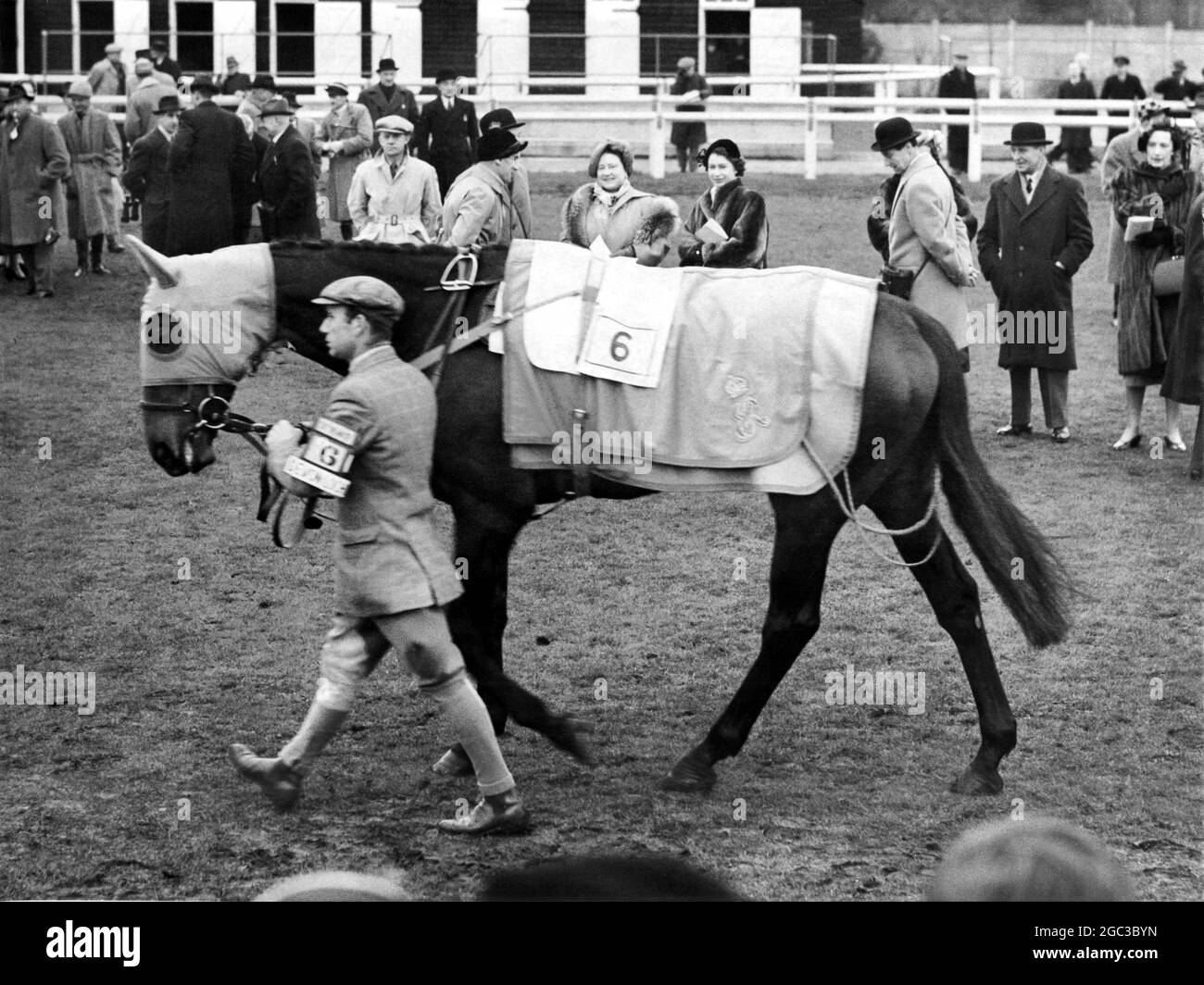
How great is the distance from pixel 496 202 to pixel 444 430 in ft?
16.6

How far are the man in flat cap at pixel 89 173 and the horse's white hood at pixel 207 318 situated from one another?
12323 millimetres

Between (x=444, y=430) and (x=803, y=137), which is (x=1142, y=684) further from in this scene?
(x=803, y=137)

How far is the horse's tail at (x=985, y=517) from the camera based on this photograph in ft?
20.1

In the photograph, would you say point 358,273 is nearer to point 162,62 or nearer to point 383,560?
point 383,560

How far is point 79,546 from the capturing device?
9.16 meters

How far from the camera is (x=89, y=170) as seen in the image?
58.2ft

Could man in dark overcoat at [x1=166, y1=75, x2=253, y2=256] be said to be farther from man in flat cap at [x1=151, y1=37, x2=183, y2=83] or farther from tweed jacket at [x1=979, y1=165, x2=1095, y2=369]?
man in flat cap at [x1=151, y1=37, x2=183, y2=83]

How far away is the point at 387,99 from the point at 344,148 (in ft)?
9.61

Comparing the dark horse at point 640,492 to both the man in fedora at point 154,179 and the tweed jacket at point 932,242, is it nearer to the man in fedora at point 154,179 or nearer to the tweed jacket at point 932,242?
the tweed jacket at point 932,242

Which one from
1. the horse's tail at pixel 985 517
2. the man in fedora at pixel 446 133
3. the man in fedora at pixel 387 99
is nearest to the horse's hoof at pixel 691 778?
the horse's tail at pixel 985 517

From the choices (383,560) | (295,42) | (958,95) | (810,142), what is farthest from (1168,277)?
(295,42)

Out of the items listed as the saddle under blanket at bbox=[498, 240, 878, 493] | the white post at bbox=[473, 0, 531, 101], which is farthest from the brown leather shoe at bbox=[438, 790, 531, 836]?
the white post at bbox=[473, 0, 531, 101]

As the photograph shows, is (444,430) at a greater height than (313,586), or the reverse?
(444,430)
